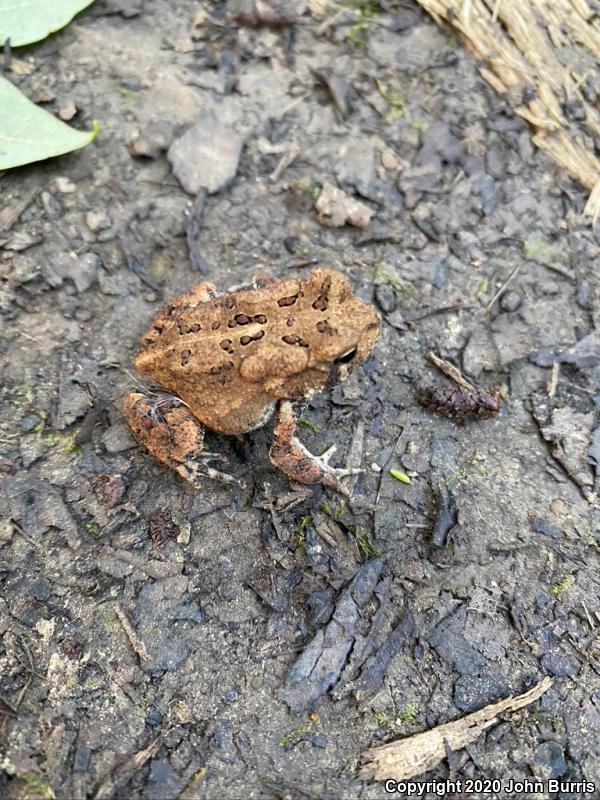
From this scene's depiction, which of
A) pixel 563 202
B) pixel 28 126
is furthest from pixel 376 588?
pixel 28 126

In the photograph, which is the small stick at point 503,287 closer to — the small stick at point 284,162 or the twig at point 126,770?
the small stick at point 284,162

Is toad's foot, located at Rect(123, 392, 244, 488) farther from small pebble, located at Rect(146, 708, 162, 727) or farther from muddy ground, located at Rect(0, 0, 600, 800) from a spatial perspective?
small pebble, located at Rect(146, 708, 162, 727)

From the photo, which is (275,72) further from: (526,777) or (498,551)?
(526,777)

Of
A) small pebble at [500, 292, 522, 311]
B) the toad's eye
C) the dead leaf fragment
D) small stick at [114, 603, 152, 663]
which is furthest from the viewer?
the dead leaf fragment

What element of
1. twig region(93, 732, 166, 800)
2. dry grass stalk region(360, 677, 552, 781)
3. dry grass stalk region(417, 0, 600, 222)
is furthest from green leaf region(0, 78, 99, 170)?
dry grass stalk region(360, 677, 552, 781)

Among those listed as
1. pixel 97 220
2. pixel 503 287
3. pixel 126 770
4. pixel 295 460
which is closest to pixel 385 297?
pixel 503 287

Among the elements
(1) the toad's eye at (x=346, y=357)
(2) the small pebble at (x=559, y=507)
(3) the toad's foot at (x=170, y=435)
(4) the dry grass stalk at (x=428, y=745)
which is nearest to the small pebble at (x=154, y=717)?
(4) the dry grass stalk at (x=428, y=745)
